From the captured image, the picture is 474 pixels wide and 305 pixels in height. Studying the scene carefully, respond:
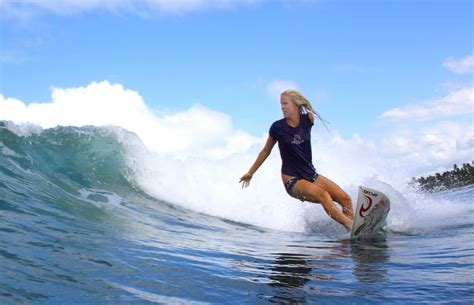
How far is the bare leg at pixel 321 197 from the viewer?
6742 millimetres

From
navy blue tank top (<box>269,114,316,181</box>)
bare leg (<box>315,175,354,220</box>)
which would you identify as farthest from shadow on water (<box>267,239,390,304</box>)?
navy blue tank top (<box>269,114,316,181</box>)

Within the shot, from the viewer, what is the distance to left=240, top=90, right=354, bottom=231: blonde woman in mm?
7047

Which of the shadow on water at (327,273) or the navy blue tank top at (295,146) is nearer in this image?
the shadow on water at (327,273)

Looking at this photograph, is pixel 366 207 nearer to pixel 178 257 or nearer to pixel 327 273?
pixel 327 273

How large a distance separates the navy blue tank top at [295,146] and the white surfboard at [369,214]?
933mm

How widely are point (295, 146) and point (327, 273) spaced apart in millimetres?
3511

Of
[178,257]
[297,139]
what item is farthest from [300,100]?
[178,257]

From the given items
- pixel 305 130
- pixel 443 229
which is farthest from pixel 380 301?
pixel 443 229

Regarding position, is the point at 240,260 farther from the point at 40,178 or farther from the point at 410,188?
the point at 410,188

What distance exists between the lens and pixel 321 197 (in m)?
6.88

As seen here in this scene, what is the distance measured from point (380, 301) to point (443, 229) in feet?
16.6

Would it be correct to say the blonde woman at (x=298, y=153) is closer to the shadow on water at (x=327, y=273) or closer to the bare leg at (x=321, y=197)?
the bare leg at (x=321, y=197)

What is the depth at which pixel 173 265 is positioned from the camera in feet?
12.9

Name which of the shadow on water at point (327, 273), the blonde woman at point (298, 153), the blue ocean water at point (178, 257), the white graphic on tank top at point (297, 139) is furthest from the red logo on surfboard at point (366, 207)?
the white graphic on tank top at point (297, 139)
